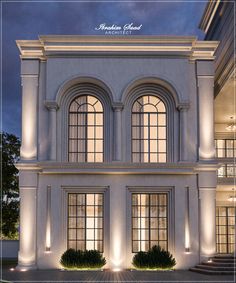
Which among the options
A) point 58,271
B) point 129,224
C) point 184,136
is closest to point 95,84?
point 184,136

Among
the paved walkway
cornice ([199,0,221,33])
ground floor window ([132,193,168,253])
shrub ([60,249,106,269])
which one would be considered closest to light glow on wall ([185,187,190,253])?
ground floor window ([132,193,168,253])

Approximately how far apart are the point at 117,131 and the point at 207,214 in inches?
205

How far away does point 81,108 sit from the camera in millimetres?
23188

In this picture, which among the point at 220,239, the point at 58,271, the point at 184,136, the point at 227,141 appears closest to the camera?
the point at 58,271

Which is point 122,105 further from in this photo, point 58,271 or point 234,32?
point 58,271

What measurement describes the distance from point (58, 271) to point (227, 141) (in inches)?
522

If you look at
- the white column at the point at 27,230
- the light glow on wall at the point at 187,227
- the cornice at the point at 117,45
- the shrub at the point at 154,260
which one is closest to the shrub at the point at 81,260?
the white column at the point at 27,230

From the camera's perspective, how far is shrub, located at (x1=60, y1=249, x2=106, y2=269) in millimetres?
21359

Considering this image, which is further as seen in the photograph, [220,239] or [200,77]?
[220,239]

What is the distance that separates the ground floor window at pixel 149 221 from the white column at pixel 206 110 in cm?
266

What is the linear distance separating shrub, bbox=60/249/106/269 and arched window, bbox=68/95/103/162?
4.07 m

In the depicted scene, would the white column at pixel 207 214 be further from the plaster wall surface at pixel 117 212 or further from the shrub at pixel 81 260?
the shrub at pixel 81 260

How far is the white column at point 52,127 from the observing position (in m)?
22.3

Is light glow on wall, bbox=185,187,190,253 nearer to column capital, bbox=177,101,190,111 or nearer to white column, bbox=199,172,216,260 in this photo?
white column, bbox=199,172,216,260
